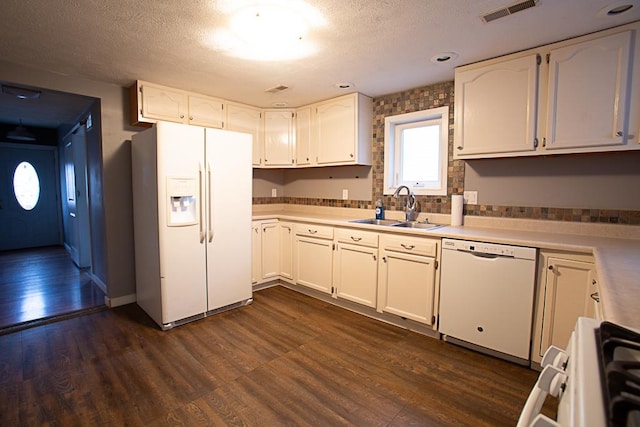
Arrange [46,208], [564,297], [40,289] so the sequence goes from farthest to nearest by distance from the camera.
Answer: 1. [46,208]
2. [40,289]
3. [564,297]

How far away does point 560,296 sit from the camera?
6.57 feet

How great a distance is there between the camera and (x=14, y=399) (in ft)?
6.07

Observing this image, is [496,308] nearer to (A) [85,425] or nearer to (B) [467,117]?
(B) [467,117]

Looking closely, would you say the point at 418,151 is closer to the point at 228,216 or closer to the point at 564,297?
the point at 564,297

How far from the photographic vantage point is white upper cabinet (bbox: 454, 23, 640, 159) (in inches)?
77.4

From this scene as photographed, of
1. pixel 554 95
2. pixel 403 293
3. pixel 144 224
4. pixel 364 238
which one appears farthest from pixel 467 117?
pixel 144 224

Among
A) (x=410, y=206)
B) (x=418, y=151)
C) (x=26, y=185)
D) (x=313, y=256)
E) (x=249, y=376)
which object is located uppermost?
(x=418, y=151)

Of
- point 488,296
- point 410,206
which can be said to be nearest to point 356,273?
point 410,206

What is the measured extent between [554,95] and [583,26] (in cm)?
41

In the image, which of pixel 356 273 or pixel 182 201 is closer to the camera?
pixel 182 201

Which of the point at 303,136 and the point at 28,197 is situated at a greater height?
the point at 303,136

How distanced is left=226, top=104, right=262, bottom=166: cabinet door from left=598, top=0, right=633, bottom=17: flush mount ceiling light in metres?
3.25

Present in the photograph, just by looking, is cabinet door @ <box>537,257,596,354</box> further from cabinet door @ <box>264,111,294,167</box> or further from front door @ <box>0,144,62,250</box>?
front door @ <box>0,144,62,250</box>

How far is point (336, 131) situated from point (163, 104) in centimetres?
182
